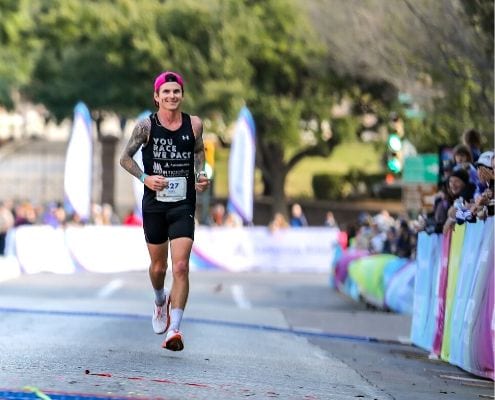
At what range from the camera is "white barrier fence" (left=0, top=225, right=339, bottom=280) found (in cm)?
3469

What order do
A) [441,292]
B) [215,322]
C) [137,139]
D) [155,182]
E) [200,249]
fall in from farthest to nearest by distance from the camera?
1. [200,249]
2. [215,322]
3. [441,292]
4. [137,139]
5. [155,182]

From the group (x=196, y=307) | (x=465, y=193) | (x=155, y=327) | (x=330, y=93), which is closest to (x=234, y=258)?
(x=330, y=93)

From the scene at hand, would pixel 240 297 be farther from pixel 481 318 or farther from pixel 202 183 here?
pixel 202 183

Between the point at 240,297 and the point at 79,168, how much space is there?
1299cm

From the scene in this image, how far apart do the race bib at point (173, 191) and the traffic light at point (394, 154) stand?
21.8m

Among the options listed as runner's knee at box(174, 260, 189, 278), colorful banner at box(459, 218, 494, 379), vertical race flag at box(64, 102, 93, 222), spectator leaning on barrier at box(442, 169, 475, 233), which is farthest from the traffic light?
runner's knee at box(174, 260, 189, 278)

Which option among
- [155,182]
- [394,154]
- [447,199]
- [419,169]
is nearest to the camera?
[155,182]

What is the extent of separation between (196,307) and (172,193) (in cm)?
1042

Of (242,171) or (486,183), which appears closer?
(486,183)

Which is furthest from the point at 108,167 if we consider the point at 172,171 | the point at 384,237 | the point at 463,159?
the point at 172,171

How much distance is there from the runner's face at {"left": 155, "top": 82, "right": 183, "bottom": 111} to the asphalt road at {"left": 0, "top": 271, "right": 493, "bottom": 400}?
6.19 ft

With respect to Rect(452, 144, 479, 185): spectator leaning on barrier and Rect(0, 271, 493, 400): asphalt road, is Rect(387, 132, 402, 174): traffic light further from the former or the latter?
Rect(452, 144, 479, 185): spectator leaning on barrier

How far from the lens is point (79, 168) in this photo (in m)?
38.7

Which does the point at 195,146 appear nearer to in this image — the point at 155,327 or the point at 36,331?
the point at 155,327
